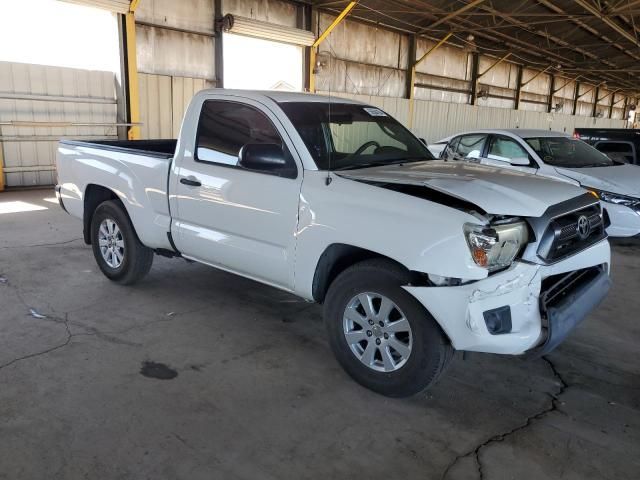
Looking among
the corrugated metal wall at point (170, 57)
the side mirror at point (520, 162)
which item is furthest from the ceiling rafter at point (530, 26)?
the side mirror at point (520, 162)

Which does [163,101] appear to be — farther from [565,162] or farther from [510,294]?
[510,294]

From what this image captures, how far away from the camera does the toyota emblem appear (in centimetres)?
327

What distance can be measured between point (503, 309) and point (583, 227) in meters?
1.00

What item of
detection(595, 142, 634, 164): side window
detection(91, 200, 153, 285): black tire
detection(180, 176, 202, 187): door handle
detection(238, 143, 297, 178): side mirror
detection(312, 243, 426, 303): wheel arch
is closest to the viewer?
detection(312, 243, 426, 303): wheel arch

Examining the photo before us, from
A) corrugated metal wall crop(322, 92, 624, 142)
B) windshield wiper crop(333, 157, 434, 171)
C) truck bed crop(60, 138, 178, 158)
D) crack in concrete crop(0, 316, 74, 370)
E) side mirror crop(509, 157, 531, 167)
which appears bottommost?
crack in concrete crop(0, 316, 74, 370)

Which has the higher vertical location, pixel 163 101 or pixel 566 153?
pixel 163 101

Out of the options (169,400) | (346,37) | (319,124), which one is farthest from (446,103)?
(169,400)

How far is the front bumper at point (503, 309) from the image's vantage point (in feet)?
9.00

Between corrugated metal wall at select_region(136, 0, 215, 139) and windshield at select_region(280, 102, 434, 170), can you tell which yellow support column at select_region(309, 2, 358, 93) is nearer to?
corrugated metal wall at select_region(136, 0, 215, 139)

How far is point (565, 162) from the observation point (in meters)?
7.22

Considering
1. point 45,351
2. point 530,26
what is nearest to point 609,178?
point 45,351

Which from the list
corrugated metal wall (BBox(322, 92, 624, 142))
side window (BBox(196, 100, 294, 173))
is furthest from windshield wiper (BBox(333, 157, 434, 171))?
corrugated metal wall (BBox(322, 92, 624, 142))

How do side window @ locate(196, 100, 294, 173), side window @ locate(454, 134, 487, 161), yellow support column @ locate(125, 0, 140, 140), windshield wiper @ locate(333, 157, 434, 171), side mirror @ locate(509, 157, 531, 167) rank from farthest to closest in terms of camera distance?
yellow support column @ locate(125, 0, 140, 140) → side window @ locate(454, 134, 487, 161) → side mirror @ locate(509, 157, 531, 167) → side window @ locate(196, 100, 294, 173) → windshield wiper @ locate(333, 157, 434, 171)

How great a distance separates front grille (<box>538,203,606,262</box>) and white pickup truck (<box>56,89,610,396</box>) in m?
0.01
